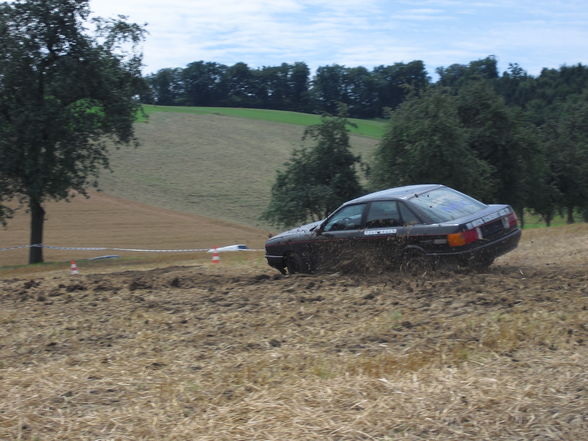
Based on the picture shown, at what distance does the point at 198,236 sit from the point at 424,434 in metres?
26.0

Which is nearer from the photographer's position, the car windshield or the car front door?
the car windshield

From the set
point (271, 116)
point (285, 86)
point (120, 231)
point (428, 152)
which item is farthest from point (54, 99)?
point (285, 86)

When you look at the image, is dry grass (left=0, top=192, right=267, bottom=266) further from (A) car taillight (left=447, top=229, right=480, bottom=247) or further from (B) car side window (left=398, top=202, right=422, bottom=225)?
(A) car taillight (left=447, top=229, right=480, bottom=247)

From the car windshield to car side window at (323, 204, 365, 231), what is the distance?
34.7 inches

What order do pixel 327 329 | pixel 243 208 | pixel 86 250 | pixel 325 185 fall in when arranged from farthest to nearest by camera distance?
1. pixel 243 208
2. pixel 325 185
3. pixel 86 250
4. pixel 327 329

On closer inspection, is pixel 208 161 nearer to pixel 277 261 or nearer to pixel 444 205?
pixel 277 261

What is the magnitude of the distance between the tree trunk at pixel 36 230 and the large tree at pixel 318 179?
896 cm

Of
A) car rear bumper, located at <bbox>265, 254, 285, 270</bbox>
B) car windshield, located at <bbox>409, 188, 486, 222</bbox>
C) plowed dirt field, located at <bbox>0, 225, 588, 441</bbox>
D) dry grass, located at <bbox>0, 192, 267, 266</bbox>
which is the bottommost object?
dry grass, located at <bbox>0, 192, 267, 266</bbox>

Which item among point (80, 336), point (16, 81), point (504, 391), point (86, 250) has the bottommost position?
point (86, 250)

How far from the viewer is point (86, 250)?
25844 millimetres

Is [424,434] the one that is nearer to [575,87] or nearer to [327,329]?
[327,329]

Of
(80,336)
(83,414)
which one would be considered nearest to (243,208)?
(80,336)

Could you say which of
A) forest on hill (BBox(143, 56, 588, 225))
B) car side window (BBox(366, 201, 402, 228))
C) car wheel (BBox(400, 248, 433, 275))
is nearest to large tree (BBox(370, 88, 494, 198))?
forest on hill (BBox(143, 56, 588, 225))

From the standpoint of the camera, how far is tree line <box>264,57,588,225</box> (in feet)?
84.8
